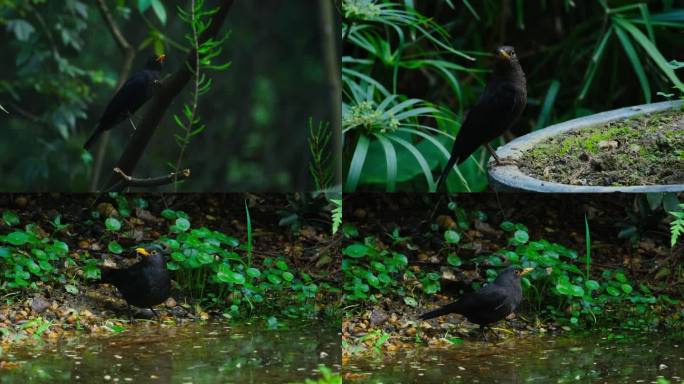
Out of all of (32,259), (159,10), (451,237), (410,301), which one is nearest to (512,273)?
(451,237)

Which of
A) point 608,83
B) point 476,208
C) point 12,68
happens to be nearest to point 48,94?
point 12,68

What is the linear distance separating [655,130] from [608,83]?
212 millimetres

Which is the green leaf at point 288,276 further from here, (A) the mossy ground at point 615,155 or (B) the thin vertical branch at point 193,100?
(A) the mossy ground at point 615,155

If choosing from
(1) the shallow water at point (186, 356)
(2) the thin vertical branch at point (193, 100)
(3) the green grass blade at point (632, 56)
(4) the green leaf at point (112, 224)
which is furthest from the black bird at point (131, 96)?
(3) the green grass blade at point (632, 56)

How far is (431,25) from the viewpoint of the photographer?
324 centimetres

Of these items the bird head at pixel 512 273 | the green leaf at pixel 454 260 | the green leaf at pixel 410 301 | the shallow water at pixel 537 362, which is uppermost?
the green leaf at pixel 454 260

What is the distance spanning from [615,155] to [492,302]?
2.00ft

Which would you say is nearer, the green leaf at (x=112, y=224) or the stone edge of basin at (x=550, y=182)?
the stone edge of basin at (x=550, y=182)

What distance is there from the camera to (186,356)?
3.19m

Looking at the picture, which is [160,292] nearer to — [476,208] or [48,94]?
[48,94]

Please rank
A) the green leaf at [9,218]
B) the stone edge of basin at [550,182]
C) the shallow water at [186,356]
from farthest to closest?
the green leaf at [9,218] < the stone edge of basin at [550,182] < the shallow water at [186,356]

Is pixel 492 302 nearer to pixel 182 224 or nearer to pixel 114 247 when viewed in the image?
pixel 182 224

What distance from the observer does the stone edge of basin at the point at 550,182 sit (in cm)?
317

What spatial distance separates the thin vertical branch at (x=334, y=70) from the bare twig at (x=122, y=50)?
62 cm
